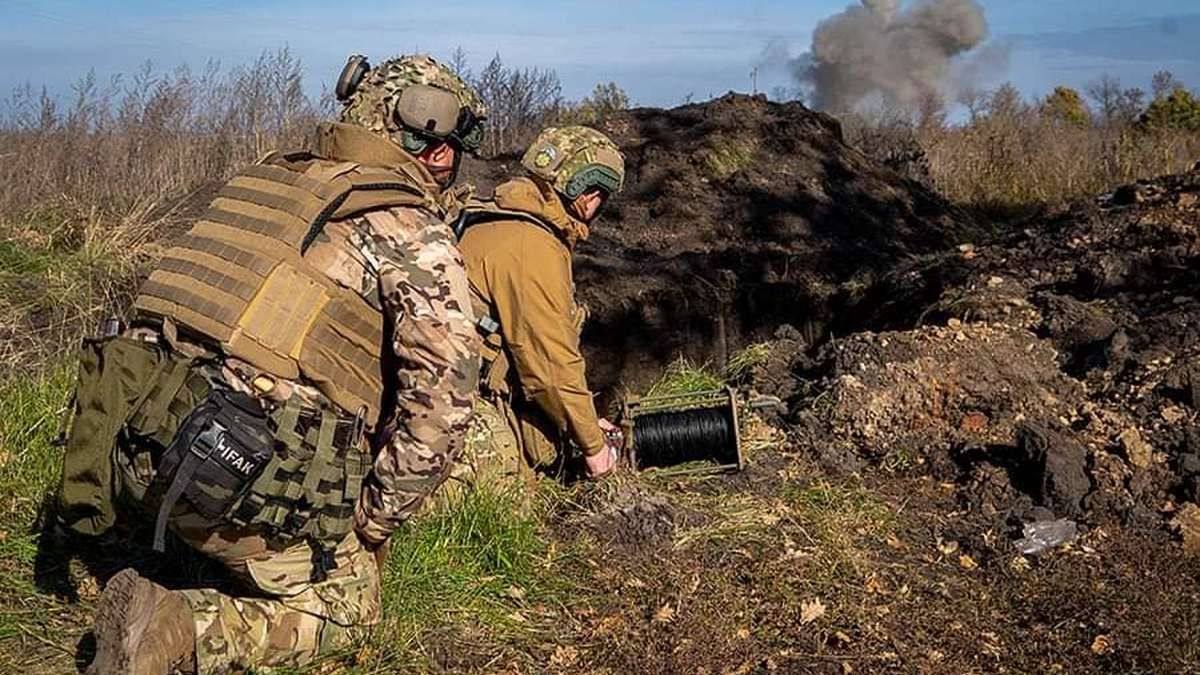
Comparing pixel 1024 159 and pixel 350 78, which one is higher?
pixel 350 78

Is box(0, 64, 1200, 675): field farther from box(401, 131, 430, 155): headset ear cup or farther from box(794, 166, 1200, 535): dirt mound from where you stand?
box(401, 131, 430, 155): headset ear cup

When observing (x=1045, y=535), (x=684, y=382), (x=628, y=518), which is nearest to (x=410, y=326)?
(x=628, y=518)

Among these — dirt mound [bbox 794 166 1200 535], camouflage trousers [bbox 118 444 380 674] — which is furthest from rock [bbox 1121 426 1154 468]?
camouflage trousers [bbox 118 444 380 674]

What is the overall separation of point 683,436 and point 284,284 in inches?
94.1

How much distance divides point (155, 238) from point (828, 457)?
517 cm

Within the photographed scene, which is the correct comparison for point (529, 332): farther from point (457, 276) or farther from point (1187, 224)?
point (1187, 224)

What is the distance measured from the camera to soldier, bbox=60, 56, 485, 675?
3459 millimetres

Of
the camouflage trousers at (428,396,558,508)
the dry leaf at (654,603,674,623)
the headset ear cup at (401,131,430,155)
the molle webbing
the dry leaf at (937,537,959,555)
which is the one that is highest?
the headset ear cup at (401,131,430,155)

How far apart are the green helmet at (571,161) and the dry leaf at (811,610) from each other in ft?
5.89

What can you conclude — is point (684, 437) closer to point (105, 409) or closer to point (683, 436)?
point (683, 436)

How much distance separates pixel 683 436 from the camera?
18.0ft

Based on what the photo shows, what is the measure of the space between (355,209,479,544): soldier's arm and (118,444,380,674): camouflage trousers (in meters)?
0.31

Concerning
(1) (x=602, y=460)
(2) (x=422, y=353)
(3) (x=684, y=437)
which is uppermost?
(2) (x=422, y=353)

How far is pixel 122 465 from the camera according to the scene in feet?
11.6
